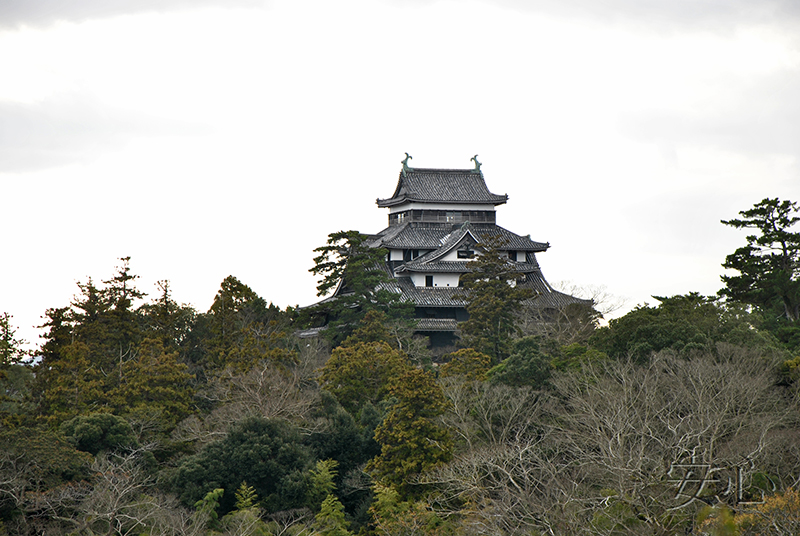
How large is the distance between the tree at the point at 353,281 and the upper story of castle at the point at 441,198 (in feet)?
38.7

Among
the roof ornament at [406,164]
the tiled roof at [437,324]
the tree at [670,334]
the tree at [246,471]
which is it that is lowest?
the tree at [246,471]

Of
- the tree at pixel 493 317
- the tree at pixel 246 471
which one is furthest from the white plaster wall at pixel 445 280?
the tree at pixel 246 471

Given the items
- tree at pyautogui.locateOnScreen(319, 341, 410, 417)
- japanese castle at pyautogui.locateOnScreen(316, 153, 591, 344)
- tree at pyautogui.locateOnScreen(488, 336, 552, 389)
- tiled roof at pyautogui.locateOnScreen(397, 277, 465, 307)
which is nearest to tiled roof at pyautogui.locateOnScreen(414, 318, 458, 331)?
japanese castle at pyautogui.locateOnScreen(316, 153, 591, 344)

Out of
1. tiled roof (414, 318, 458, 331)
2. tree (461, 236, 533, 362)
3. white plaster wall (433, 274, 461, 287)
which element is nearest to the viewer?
tree (461, 236, 533, 362)

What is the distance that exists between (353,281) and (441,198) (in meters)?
14.9

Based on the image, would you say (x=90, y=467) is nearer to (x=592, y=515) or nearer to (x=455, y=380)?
(x=455, y=380)

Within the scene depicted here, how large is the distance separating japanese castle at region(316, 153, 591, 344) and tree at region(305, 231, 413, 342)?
2591 millimetres

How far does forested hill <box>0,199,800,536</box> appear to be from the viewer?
18375 millimetres

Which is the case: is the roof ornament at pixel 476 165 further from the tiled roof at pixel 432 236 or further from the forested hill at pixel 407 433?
the forested hill at pixel 407 433

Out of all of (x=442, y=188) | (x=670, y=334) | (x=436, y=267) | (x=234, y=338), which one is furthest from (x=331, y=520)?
(x=442, y=188)

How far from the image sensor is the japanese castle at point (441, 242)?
43656mm

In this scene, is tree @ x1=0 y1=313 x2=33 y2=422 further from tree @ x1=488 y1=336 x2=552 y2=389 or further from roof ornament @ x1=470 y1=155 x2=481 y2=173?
roof ornament @ x1=470 y1=155 x2=481 y2=173

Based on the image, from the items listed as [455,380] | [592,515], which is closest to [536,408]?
[455,380]

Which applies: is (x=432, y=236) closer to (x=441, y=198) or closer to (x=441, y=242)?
(x=441, y=242)
